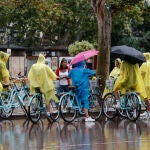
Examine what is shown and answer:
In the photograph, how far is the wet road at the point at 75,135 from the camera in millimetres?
11711

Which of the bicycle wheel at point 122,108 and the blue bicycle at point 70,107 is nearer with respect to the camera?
the blue bicycle at point 70,107


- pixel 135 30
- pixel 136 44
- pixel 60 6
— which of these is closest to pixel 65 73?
pixel 60 6

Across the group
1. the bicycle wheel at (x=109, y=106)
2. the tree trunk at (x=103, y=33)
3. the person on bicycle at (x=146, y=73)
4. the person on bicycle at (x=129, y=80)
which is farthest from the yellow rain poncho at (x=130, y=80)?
the tree trunk at (x=103, y=33)

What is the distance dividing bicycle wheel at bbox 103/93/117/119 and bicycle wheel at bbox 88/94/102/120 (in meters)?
0.17

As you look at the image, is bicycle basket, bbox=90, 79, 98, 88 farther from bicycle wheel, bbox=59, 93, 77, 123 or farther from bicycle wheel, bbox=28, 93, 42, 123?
bicycle wheel, bbox=28, 93, 42, 123

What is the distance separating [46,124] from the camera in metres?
16.2

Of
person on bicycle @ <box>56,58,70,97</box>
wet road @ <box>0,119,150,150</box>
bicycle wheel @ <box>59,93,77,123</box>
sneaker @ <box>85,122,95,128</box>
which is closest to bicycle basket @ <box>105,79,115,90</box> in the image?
person on bicycle @ <box>56,58,70,97</box>

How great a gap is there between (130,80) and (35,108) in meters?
2.86

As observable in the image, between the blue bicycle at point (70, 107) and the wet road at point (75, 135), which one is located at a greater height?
the blue bicycle at point (70, 107)

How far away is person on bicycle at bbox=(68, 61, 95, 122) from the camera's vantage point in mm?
16469

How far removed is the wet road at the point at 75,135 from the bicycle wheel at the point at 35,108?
20 cm

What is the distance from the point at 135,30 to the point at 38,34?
37.9 ft

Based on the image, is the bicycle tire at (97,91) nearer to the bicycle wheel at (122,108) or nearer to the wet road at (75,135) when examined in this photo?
the bicycle wheel at (122,108)

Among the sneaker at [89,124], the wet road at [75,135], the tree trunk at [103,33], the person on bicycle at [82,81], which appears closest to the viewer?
the wet road at [75,135]
